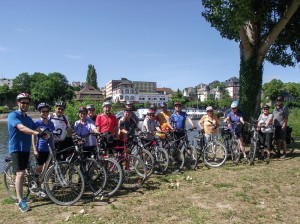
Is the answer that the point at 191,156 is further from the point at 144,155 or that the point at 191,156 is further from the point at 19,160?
the point at 19,160

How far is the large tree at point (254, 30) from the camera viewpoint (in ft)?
34.0

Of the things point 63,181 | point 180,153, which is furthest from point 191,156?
point 63,181

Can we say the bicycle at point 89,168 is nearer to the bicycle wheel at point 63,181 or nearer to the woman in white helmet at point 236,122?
the bicycle wheel at point 63,181

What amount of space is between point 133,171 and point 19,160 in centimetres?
265

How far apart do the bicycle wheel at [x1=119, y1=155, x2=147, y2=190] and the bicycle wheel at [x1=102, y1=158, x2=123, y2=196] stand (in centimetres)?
46

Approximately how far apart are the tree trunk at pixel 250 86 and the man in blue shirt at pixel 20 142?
29.2ft

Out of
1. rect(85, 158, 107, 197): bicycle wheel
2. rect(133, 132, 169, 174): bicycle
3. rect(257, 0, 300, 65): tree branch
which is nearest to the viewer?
rect(85, 158, 107, 197): bicycle wheel

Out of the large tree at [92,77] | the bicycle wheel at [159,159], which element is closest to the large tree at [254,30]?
the bicycle wheel at [159,159]

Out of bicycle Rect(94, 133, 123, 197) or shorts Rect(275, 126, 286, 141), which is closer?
bicycle Rect(94, 133, 123, 197)

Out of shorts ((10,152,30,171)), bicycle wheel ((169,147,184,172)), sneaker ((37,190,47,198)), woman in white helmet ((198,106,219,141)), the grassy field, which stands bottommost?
the grassy field

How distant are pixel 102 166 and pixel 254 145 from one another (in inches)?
201

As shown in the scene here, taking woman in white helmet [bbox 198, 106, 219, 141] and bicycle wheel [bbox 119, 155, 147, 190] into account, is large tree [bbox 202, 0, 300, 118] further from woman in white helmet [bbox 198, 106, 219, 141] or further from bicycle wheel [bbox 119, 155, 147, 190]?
bicycle wheel [bbox 119, 155, 147, 190]

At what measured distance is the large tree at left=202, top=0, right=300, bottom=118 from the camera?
10375 millimetres

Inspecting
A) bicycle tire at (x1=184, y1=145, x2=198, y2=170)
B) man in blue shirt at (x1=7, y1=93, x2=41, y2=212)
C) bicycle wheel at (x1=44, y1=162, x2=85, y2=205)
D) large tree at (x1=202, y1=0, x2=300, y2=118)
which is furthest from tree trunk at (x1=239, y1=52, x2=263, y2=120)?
man in blue shirt at (x1=7, y1=93, x2=41, y2=212)
